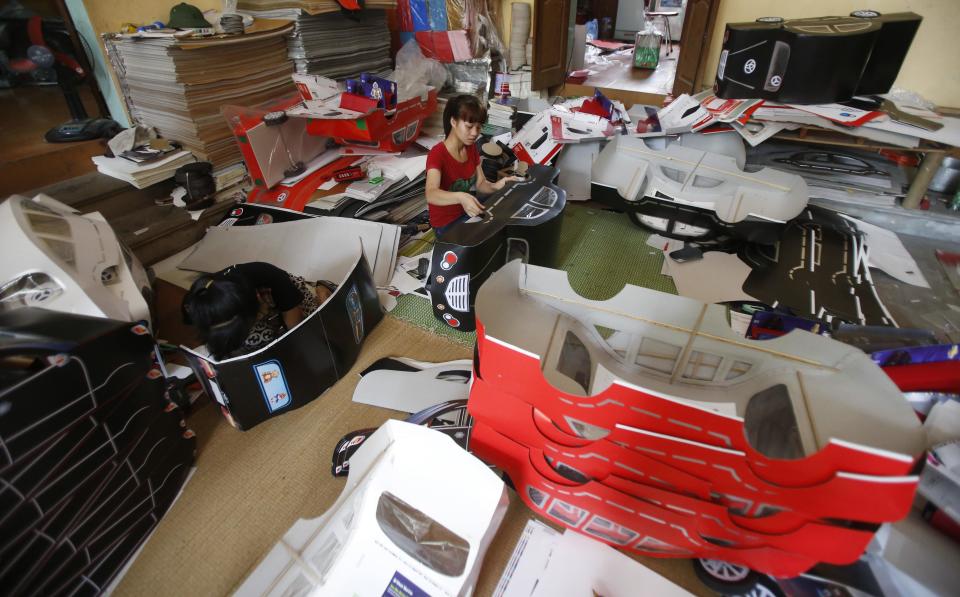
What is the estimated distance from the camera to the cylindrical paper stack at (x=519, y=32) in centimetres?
258

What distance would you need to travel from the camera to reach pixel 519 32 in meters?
2.64

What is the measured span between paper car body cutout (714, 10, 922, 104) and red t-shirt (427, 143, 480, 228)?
52.2 inches

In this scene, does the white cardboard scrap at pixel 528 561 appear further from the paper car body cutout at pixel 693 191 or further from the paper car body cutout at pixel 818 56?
the paper car body cutout at pixel 818 56

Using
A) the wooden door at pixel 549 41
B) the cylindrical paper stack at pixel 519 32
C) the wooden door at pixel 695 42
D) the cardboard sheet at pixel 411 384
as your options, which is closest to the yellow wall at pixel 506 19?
the cylindrical paper stack at pixel 519 32

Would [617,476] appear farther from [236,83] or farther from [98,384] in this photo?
[236,83]

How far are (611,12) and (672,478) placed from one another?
5.39 metres

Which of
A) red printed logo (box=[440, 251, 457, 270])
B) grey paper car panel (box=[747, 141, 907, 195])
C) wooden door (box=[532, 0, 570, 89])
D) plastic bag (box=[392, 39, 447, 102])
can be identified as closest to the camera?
red printed logo (box=[440, 251, 457, 270])

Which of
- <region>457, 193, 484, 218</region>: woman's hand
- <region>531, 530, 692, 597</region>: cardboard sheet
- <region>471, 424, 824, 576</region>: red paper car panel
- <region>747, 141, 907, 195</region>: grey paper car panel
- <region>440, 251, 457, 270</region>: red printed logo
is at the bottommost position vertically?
<region>531, 530, 692, 597</region>: cardboard sheet

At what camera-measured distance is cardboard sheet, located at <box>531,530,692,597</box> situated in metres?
0.83

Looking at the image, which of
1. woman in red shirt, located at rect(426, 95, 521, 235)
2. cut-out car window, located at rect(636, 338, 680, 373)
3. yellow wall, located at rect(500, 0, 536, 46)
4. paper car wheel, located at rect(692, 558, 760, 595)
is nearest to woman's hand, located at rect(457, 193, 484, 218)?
woman in red shirt, located at rect(426, 95, 521, 235)

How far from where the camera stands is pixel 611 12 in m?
4.79

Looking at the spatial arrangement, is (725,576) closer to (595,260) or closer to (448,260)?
(448,260)

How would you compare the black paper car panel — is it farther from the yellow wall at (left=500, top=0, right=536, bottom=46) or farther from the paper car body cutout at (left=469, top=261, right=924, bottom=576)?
the yellow wall at (left=500, top=0, right=536, bottom=46)

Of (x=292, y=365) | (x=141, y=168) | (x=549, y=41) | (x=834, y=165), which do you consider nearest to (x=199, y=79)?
(x=141, y=168)
